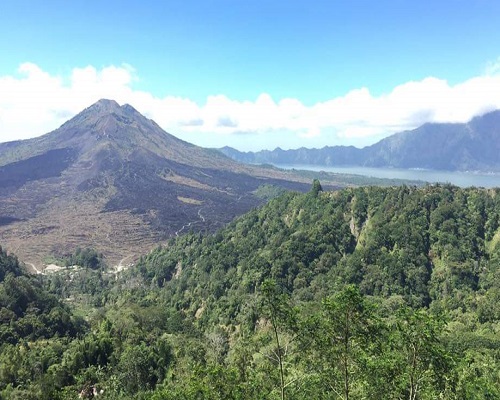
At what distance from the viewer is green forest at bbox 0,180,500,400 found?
15.7 m

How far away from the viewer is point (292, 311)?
1633 cm

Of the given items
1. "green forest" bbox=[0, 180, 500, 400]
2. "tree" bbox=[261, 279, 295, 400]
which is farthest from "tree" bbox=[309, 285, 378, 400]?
"tree" bbox=[261, 279, 295, 400]

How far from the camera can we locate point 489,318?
53.1m

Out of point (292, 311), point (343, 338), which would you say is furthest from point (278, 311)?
point (343, 338)

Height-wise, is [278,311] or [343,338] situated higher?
[278,311]

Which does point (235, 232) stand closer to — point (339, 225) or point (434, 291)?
point (339, 225)

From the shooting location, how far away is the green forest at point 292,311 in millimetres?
15664

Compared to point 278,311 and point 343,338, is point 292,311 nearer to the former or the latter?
point 278,311

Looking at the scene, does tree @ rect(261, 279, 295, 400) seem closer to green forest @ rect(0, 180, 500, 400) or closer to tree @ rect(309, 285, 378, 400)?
green forest @ rect(0, 180, 500, 400)

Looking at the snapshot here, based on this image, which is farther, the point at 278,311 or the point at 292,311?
the point at 292,311

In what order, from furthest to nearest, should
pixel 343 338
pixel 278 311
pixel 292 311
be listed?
pixel 292 311
pixel 278 311
pixel 343 338

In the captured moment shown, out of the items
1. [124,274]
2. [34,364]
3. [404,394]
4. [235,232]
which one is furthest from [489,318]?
[124,274]

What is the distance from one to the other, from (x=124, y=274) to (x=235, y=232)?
105ft

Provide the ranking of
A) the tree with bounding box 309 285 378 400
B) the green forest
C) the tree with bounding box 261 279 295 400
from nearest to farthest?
the tree with bounding box 309 285 378 400, the tree with bounding box 261 279 295 400, the green forest
